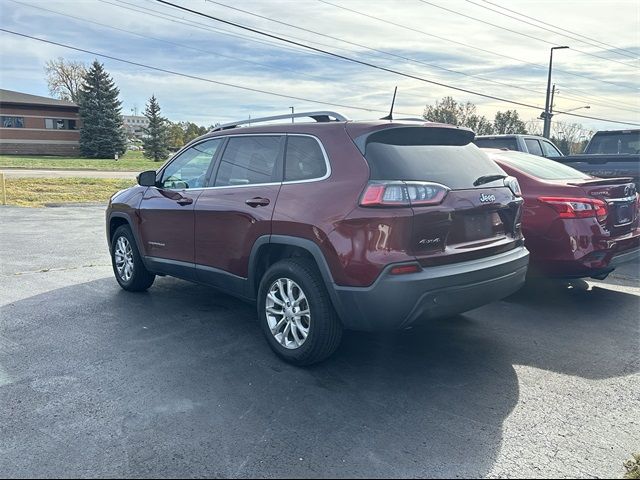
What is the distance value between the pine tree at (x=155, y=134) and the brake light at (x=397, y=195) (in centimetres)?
5419

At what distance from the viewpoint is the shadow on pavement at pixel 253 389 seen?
2736mm

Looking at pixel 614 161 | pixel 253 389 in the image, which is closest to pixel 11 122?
→ pixel 614 161

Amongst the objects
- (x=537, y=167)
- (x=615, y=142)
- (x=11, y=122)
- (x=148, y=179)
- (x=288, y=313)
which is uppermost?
(x=11, y=122)

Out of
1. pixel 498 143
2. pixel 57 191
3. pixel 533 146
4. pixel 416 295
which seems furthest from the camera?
pixel 57 191

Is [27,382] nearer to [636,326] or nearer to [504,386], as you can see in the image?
[504,386]

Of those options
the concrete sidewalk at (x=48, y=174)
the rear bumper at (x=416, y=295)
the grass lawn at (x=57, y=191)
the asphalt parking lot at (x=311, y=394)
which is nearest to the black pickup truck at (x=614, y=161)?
the asphalt parking lot at (x=311, y=394)

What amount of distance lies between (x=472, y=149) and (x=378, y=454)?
8.52 feet

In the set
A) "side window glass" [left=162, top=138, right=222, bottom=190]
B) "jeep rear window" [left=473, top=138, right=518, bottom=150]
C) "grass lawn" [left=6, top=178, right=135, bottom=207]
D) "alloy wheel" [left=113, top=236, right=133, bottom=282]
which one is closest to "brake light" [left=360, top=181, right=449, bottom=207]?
→ "side window glass" [left=162, top=138, right=222, bottom=190]

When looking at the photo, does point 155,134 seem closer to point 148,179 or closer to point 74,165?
point 74,165

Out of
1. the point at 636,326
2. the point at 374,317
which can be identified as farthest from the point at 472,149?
the point at 636,326

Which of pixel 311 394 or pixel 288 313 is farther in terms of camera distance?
pixel 288 313

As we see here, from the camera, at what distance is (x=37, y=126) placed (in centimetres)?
5244

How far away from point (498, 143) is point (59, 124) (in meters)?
55.2

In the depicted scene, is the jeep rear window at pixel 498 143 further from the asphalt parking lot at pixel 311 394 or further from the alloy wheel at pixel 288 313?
the alloy wheel at pixel 288 313
